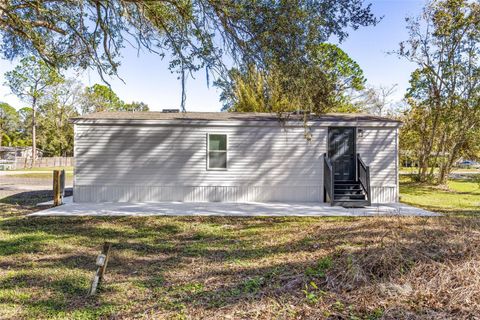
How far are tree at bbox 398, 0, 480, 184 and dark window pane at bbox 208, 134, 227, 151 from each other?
11.0 m

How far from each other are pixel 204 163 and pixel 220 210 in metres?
1.98

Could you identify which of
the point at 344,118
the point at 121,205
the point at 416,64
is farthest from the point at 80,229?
the point at 416,64

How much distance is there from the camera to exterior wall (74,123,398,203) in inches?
389

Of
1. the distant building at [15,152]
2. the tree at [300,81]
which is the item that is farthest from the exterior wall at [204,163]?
the distant building at [15,152]

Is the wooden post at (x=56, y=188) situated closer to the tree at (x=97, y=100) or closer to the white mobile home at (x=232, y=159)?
the white mobile home at (x=232, y=159)

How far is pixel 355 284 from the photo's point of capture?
3250 mm

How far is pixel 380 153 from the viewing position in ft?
33.8

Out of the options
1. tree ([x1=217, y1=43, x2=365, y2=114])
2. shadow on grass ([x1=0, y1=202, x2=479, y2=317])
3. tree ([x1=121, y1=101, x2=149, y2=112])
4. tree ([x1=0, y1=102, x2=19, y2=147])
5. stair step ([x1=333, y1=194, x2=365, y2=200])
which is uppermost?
tree ([x1=121, y1=101, x2=149, y2=112])

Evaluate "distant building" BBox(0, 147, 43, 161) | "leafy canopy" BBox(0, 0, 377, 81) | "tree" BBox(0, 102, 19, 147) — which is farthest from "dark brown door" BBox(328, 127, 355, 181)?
"tree" BBox(0, 102, 19, 147)

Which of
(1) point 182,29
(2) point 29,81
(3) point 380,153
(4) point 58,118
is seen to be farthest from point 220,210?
(4) point 58,118

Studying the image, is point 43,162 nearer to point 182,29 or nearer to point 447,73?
point 182,29

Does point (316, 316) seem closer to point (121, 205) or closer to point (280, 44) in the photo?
point (280, 44)

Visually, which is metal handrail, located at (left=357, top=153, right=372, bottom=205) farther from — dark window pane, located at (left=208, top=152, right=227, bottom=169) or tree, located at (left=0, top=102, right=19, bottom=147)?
tree, located at (left=0, top=102, right=19, bottom=147)

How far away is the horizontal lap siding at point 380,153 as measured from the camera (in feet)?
33.8
